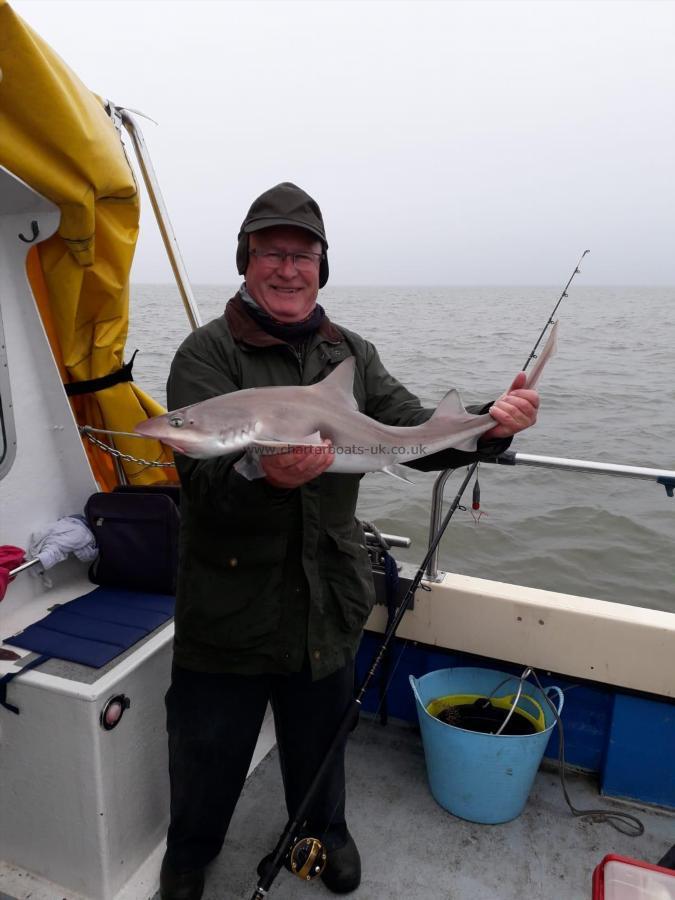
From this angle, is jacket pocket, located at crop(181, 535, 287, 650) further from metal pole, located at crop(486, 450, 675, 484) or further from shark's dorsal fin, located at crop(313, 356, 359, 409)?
metal pole, located at crop(486, 450, 675, 484)

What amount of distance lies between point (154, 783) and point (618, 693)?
218 centimetres

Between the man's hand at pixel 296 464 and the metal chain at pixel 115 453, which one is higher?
the man's hand at pixel 296 464

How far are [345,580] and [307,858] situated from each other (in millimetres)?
1159

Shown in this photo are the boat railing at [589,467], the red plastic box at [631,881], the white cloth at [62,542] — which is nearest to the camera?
the red plastic box at [631,881]

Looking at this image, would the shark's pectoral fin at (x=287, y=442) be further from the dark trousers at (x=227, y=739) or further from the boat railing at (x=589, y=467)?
the boat railing at (x=589, y=467)

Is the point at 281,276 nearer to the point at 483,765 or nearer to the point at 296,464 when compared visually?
the point at 296,464

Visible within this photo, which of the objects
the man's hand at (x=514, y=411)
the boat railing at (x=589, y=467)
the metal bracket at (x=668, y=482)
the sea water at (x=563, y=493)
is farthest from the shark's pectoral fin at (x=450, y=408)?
the sea water at (x=563, y=493)

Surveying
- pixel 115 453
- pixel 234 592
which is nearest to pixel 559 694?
pixel 234 592

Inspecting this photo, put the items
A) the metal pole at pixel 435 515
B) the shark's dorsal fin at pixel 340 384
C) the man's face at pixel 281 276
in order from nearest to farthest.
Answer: the shark's dorsal fin at pixel 340 384, the man's face at pixel 281 276, the metal pole at pixel 435 515

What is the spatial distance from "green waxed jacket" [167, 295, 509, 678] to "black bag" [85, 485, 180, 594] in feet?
2.61

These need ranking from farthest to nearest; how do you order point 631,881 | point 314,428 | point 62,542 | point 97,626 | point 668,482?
point 62,542 < point 668,482 < point 97,626 < point 314,428 < point 631,881

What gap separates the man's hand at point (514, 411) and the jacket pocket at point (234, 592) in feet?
2.79

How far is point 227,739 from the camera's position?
2486 millimetres

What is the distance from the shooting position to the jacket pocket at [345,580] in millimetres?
2385
